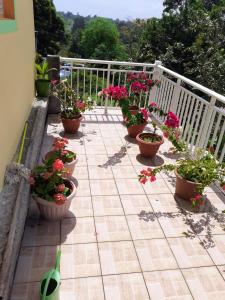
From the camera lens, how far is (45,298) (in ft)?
5.47

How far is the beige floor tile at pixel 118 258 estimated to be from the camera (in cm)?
210

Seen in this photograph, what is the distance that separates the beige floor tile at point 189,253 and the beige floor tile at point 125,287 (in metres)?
0.40

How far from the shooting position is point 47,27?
75.9ft

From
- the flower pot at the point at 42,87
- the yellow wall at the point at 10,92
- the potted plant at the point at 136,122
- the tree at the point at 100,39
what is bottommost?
the tree at the point at 100,39

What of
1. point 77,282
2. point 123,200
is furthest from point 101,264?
point 123,200

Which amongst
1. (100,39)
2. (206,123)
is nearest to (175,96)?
(206,123)

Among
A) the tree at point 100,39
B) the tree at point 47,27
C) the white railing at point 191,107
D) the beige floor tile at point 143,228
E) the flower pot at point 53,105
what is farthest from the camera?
the tree at point 100,39

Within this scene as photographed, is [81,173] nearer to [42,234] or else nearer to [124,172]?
[124,172]

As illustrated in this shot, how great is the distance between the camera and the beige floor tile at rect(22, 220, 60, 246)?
7.42 feet

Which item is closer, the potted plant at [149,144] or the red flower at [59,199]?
the red flower at [59,199]

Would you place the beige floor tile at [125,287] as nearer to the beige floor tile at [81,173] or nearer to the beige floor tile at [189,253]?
the beige floor tile at [189,253]

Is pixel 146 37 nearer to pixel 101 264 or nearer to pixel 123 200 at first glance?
pixel 123 200

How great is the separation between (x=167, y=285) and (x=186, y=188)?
3.71ft

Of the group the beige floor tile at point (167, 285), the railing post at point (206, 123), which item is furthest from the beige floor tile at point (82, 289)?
the railing post at point (206, 123)
